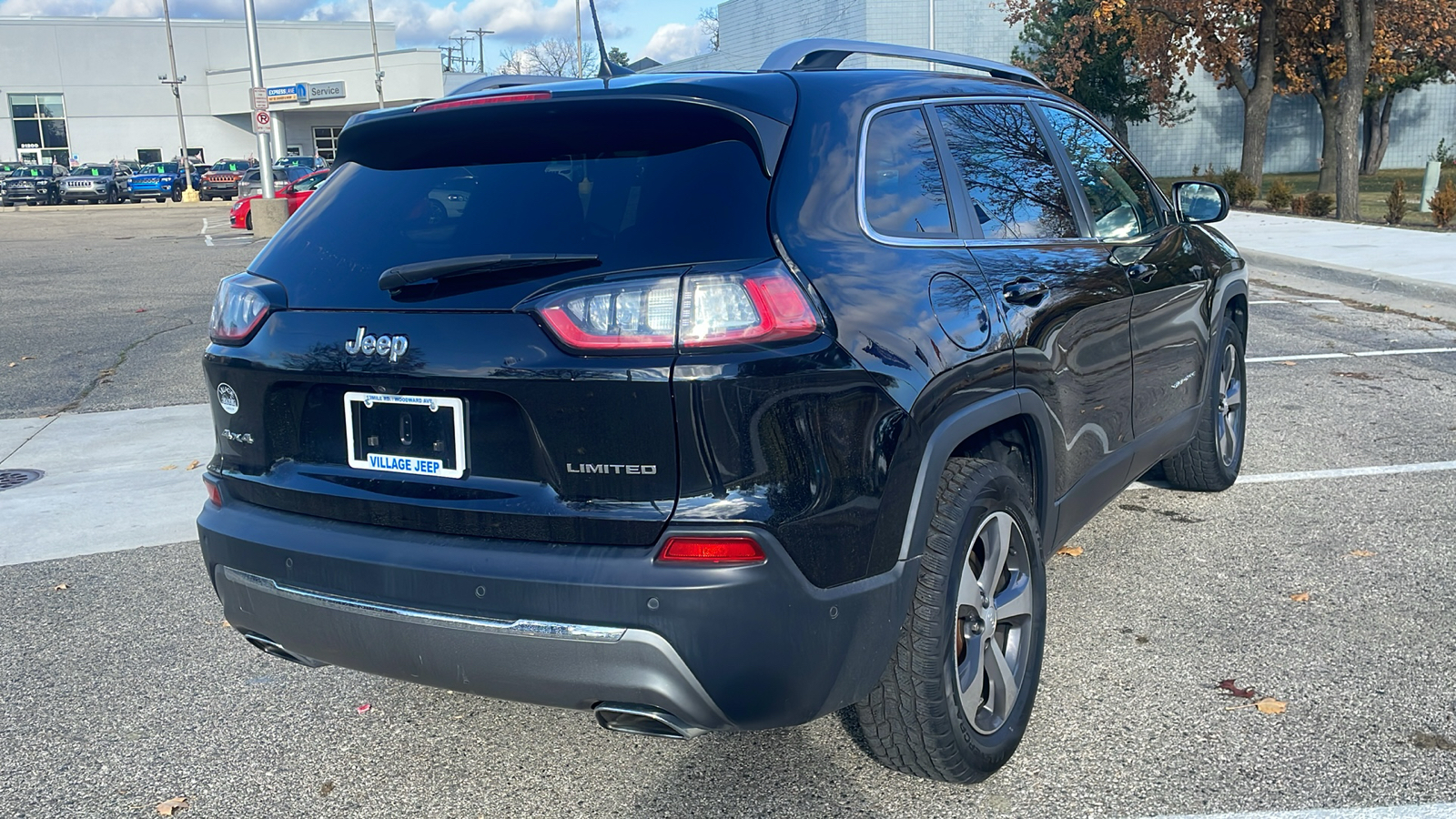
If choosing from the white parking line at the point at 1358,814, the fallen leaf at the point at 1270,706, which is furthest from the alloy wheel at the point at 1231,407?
the white parking line at the point at 1358,814

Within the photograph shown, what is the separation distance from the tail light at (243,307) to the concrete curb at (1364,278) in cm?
1163

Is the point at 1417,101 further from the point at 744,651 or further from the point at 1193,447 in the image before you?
the point at 744,651

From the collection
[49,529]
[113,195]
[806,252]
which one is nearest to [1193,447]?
[806,252]

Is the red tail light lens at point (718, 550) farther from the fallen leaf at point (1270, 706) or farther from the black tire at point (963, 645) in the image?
the fallen leaf at point (1270, 706)

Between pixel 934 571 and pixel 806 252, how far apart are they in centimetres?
82

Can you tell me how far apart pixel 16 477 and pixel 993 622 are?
560 cm

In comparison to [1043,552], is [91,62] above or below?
above

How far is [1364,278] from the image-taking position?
1340 cm

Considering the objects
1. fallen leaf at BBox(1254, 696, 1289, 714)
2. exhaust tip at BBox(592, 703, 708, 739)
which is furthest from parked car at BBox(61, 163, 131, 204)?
fallen leaf at BBox(1254, 696, 1289, 714)

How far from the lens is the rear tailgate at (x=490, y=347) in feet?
8.64

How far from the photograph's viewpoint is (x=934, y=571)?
2.94 metres

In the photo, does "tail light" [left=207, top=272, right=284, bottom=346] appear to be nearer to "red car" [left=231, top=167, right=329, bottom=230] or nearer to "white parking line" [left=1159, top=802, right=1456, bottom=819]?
"white parking line" [left=1159, top=802, right=1456, bottom=819]

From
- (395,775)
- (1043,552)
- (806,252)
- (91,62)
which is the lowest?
(395,775)

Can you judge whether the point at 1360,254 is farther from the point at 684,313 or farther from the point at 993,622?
the point at 684,313
